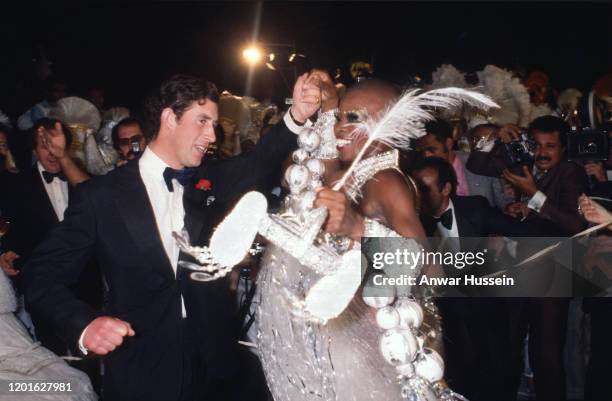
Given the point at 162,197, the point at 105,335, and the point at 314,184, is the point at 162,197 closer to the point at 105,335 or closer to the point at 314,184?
the point at 105,335

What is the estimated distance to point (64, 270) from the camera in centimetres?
208

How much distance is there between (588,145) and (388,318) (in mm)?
2624

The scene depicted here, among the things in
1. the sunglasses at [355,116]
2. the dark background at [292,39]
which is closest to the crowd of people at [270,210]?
the sunglasses at [355,116]

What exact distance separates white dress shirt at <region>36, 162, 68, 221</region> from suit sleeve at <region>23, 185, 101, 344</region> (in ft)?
5.99

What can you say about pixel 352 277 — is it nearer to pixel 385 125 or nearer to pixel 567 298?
pixel 385 125

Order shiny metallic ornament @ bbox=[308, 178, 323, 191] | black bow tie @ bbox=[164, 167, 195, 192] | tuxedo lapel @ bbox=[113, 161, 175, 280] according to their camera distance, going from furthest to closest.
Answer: black bow tie @ bbox=[164, 167, 195, 192]
tuxedo lapel @ bbox=[113, 161, 175, 280]
shiny metallic ornament @ bbox=[308, 178, 323, 191]

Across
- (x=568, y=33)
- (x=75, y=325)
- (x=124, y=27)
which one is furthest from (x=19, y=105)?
(x=568, y=33)

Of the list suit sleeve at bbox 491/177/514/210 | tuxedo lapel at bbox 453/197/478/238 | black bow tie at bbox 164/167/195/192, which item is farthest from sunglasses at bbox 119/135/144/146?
suit sleeve at bbox 491/177/514/210

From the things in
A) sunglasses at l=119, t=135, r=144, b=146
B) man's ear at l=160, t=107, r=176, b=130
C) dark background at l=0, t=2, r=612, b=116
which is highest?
dark background at l=0, t=2, r=612, b=116

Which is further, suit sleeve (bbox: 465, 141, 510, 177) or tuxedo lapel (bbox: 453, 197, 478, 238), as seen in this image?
suit sleeve (bbox: 465, 141, 510, 177)

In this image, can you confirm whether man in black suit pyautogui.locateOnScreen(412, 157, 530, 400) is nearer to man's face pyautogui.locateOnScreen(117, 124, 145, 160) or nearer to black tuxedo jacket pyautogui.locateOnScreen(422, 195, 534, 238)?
black tuxedo jacket pyautogui.locateOnScreen(422, 195, 534, 238)

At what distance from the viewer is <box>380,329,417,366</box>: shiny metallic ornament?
1.64 meters

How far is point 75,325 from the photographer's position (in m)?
1.96

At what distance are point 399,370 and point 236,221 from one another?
0.68 m
